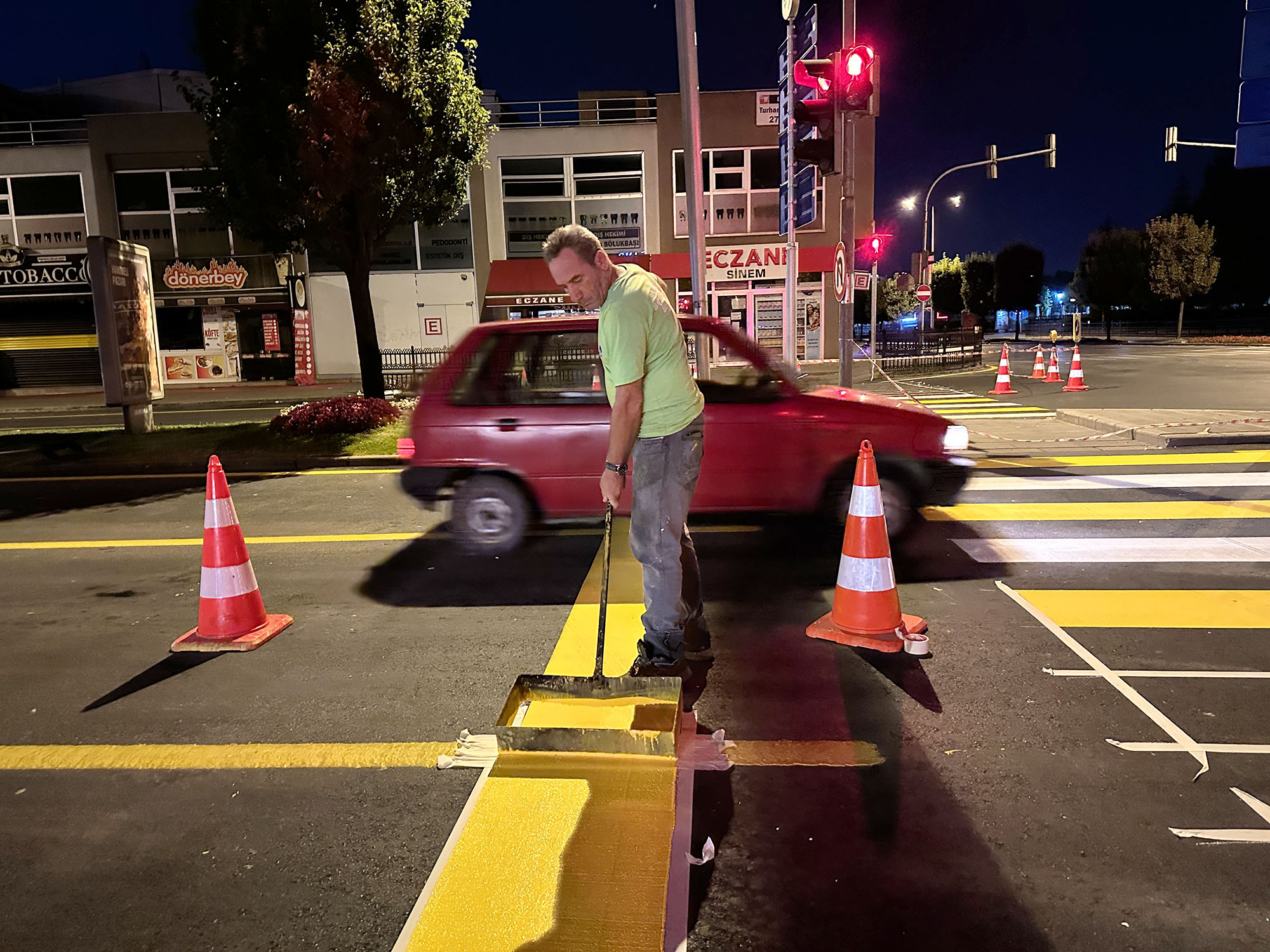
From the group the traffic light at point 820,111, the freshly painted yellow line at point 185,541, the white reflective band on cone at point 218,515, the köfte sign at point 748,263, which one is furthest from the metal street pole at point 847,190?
the köfte sign at point 748,263

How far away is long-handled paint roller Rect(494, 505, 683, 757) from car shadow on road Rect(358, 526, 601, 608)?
1610 millimetres

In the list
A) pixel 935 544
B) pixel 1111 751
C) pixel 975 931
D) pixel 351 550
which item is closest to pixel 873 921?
pixel 975 931

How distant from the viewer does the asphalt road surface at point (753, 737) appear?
2.43 meters

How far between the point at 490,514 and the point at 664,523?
2965mm

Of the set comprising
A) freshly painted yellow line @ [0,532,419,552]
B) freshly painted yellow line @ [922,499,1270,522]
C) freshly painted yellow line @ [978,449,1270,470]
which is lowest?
freshly painted yellow line @ [922,499,1270,522]

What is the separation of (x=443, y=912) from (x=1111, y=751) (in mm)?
2551

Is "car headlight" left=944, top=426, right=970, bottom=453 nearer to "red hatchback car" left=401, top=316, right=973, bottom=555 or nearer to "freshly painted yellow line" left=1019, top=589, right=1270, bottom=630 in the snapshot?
"red hatchback car" left=401, top=316, right=973, bottom=555

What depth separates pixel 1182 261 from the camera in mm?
48312

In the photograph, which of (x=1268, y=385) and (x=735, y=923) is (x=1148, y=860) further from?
(x=1268, y=385)

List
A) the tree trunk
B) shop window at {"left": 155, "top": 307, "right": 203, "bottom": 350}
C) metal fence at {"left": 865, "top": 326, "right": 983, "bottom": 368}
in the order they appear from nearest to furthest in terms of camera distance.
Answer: the tree trunk, metal fence at {"left": 865, "top": 326, "right": 983, "bottom": 368}, shop window at {"left": 155, "top": 307, "right": 203, "bottom": 350}

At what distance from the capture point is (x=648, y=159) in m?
28.4

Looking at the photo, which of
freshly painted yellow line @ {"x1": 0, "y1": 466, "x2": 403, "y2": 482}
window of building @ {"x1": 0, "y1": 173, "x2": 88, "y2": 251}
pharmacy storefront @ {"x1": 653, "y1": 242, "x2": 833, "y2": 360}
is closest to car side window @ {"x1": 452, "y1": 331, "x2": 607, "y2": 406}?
freshly painted yellow line @ {"x1": 0, "y1": 466, "x2": 403, "y2": 482}

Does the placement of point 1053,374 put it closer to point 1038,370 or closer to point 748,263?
point 1038,370

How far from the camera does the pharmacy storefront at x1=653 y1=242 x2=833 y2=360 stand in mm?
28062
